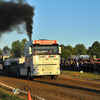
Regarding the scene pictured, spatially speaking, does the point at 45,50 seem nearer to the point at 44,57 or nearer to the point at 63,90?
the point at 44,57

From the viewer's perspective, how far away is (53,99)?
8.97m

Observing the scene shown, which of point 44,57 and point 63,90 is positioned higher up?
point 44,57

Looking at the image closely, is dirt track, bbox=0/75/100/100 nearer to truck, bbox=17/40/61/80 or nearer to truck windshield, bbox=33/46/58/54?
truck, bbox=17/40/61/80

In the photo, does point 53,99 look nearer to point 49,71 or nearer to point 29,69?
point 49,71

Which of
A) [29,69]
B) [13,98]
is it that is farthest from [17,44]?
[13,98]

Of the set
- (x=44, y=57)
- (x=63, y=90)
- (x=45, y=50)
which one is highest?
(x=45, y=50)

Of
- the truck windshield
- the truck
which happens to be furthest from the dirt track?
the truck windshield

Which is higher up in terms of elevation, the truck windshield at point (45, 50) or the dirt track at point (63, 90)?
the truck windshield at point (45, 50)

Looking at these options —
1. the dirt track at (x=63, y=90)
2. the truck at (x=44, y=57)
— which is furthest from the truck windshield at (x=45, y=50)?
the dirt track at (x=63, y=90)

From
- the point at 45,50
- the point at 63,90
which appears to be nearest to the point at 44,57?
the point at 45,50

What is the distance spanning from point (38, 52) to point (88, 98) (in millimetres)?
8509

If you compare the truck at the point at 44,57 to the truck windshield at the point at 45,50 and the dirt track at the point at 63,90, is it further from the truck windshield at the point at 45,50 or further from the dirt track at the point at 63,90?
the dirt track at the point at 63,90

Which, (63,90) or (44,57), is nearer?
(63,90)

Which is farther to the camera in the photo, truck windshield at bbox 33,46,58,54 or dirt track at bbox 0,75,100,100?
truck windshield at bbox 33,46,58,54
